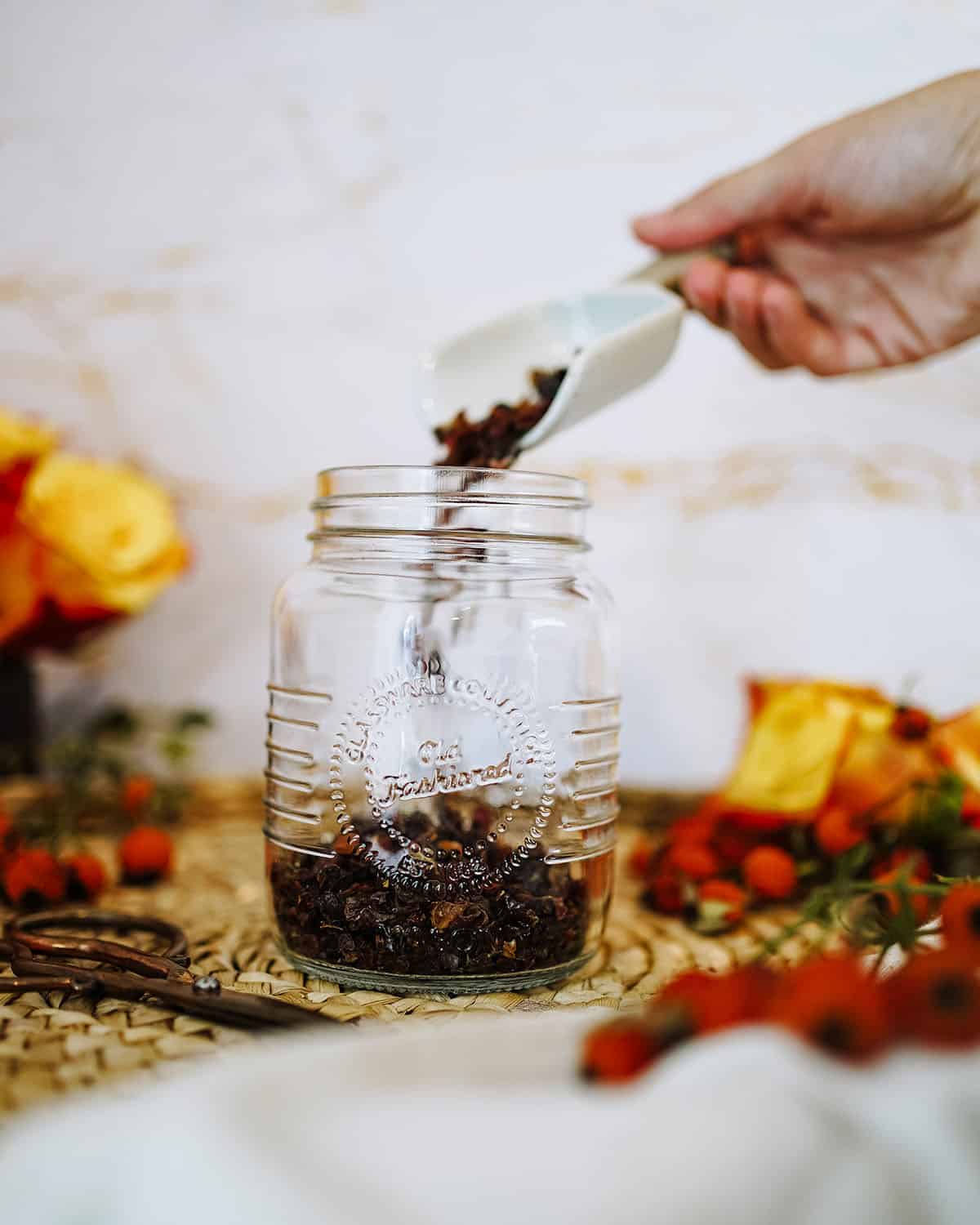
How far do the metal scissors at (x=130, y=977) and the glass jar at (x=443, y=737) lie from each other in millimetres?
72

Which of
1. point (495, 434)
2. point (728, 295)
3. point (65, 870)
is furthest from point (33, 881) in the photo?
point (728, 295)

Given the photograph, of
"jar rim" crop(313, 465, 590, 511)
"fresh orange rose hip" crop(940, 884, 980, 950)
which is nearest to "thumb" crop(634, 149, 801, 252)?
"jar rim" crop(313, 465, 590, 511)

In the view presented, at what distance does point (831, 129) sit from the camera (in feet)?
2.58

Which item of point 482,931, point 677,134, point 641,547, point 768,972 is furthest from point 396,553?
point 677,134

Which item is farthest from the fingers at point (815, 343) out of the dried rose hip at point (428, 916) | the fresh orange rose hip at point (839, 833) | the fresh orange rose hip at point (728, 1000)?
the fresh orange rose hip at point (728, 1000)

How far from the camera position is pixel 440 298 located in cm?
103

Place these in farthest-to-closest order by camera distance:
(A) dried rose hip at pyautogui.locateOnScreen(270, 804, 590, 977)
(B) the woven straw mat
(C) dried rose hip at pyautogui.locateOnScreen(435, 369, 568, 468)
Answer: (C) dried rose hip at pyautogui.locateOnScreen(435, 369, 568, 468) < (A) dried rose hip at pyautogui.locateOnScreen(270, 804, 590, 977) < (B) the woven straw mat

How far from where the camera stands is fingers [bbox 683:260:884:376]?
83cm

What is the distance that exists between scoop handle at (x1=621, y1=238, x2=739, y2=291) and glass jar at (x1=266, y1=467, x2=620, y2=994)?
25cm

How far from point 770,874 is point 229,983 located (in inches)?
14.5

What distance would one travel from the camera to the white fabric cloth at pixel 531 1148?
0.31 meters

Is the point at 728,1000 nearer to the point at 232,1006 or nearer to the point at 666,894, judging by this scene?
the point at 232,1006

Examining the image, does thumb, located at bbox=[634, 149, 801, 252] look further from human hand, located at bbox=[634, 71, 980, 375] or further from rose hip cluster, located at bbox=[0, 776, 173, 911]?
rose hip cluster, located at bbox=[0, 776, 173, 911]

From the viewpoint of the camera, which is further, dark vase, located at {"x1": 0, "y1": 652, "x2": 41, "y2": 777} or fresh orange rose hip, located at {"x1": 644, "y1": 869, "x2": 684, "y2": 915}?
dark vase, located at {"x1": 0, "y1": 652, "x2": 41, "y2": 777}
